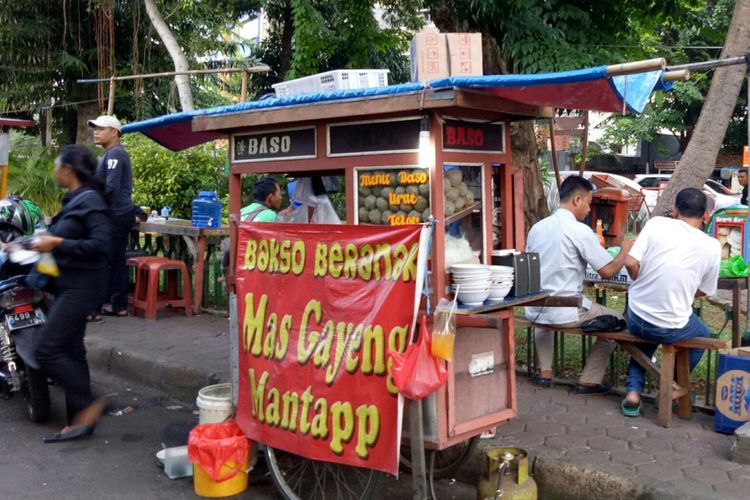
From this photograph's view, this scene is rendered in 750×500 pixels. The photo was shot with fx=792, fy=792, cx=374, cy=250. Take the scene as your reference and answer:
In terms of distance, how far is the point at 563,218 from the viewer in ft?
17.9

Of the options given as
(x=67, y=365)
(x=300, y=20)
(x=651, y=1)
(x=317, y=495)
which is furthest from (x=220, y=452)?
(x=300, y=20)

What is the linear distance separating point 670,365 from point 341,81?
104 inches

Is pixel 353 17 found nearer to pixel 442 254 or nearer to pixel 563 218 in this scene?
pixel 563 218

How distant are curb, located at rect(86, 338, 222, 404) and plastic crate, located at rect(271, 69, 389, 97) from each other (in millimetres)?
2668

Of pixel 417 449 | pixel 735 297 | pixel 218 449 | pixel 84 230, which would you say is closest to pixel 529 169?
pixel 735 297

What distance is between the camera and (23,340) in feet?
17.6

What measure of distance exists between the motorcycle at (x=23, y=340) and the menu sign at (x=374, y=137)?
267 cm

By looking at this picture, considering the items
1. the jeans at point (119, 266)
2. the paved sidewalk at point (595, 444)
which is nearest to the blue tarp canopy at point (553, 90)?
the paved sidewalk at point (595, 444)

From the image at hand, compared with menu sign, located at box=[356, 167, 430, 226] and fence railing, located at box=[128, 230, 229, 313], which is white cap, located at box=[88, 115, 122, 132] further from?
menu sign, located at box=[356, 167, 430, 226]

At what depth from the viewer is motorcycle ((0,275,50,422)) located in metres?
5.37

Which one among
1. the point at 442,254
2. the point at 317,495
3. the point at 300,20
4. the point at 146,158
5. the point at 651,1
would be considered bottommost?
the point at 317,495

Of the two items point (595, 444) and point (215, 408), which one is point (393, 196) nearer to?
point (215, 408)

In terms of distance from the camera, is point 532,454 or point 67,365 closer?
point 532,454

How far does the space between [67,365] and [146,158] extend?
6.55 metres
